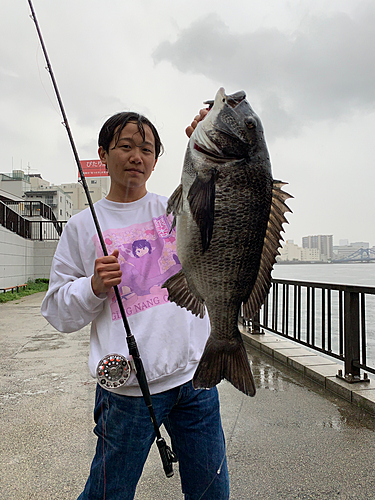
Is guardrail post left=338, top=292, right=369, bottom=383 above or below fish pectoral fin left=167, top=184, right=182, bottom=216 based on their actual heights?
below

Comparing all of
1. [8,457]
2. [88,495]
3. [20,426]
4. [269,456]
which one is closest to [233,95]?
[88,495]

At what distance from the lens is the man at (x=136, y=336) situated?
1.66 m

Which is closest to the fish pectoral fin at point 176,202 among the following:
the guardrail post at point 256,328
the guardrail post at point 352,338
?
the guardrail post at point 352,338

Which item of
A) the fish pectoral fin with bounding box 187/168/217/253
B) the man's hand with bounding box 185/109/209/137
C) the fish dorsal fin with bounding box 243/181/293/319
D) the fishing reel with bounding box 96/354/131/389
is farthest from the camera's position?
the fishing reel with bounding box 96/354/131/389

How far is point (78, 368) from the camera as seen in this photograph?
5.75 meters

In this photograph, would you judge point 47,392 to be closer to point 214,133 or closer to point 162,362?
point 162,362


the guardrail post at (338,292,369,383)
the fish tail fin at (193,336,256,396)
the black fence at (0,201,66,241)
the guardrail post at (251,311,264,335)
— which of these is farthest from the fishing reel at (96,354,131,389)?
the black fence at (0,201,66,241)

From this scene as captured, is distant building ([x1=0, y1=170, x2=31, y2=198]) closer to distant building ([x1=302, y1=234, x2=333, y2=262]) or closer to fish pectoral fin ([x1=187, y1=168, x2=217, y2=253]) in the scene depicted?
distant building ([x1=302, y1=234, x2=333, y2=262])

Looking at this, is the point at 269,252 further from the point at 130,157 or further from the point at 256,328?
the point at 256,328

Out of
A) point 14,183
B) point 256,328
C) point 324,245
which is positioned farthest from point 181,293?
point 14,183

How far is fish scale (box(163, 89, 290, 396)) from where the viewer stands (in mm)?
1182

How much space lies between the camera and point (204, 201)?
1.17 meters

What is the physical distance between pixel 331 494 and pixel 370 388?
2.00 m

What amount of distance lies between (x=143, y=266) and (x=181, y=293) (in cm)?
53
